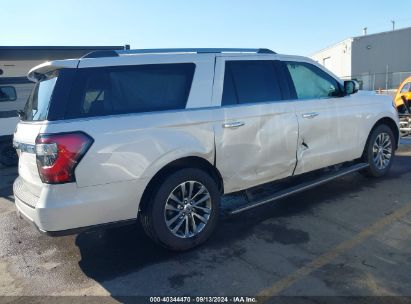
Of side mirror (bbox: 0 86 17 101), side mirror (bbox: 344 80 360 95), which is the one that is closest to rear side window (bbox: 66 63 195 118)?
side mirror (bbox: 344 80 360 95)

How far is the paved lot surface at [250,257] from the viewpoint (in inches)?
138

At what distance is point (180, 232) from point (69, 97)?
1.68 m

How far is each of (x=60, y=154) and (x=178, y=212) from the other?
1.30m

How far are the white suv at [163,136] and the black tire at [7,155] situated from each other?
7.09m

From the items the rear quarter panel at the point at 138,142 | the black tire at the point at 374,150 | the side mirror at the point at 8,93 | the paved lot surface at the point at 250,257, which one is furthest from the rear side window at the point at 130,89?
the side mirror at the point at 8,93

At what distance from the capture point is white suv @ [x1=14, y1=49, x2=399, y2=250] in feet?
11.7

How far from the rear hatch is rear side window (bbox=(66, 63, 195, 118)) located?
6.3 inches

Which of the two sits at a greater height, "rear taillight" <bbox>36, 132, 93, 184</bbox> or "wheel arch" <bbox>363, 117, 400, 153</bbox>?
"rear taillight" <bbox>36, 132, 93, 184</bbox>

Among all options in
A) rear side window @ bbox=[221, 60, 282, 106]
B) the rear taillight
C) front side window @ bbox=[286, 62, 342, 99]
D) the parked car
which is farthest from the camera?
the parked car

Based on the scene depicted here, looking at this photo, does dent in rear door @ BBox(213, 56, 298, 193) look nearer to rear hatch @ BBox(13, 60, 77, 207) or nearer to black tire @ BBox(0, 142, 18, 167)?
rear hatch @ BBox(13, 60, 77, 207)

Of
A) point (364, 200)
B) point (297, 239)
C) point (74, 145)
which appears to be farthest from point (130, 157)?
point (364, 200)

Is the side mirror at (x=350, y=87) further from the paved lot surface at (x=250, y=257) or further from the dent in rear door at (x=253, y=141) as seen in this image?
the paved lot surface at (x=250, y=257)

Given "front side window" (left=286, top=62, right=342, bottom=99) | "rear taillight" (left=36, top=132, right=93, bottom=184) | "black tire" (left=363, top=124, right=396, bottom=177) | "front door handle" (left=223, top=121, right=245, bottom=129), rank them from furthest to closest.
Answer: "black tire" (left=363, top=124, right=396, bottom=177), "front side window" (left=286, top=62, right=342, bottom=99), "front door handle" (left=223, top=121, right=245, bottom=129), "rear taillight" (left=36, top=132, right=93, bottom=184)

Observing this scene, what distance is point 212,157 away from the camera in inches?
170
